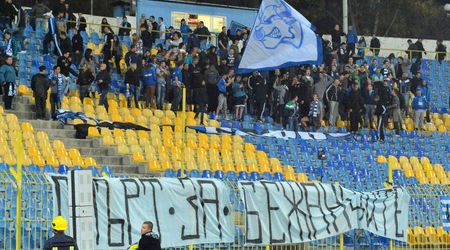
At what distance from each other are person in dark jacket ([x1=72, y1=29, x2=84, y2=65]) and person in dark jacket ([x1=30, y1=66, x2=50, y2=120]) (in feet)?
12.4

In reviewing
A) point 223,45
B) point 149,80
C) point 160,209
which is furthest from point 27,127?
point 223,45

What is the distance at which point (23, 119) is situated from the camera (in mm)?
25516

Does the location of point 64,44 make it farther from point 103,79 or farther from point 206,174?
point 206,174

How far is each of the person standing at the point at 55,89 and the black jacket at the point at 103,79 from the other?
1.72 metres

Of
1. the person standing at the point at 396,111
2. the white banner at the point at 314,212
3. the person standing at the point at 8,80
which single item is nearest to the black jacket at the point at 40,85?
the person standing at the point at 8,80

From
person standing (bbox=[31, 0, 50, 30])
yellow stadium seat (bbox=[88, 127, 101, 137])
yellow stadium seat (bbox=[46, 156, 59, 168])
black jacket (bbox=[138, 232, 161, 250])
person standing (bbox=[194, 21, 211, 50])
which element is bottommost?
yellow stadium seat (bbox=[46, 156, 59, 168])

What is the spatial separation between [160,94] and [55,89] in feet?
14.0

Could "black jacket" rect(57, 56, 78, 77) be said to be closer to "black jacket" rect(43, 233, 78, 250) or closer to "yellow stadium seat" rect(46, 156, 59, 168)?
"yellow stadium seat" rect(46, 156, 59, 168)

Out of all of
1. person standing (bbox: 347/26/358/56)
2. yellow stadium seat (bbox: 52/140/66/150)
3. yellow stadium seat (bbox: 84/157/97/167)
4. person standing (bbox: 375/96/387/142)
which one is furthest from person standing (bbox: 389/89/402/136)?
yellow stadium seat (bbox: 52/140/66/150)

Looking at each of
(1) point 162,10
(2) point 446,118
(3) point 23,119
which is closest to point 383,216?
(3) point 23,119

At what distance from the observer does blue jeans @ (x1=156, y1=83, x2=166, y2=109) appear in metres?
29.5

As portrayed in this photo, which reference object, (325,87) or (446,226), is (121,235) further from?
(325,87)

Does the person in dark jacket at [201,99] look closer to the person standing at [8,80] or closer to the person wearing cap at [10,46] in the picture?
the person wearing cap at [10,46]

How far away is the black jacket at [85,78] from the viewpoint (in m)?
28.3
